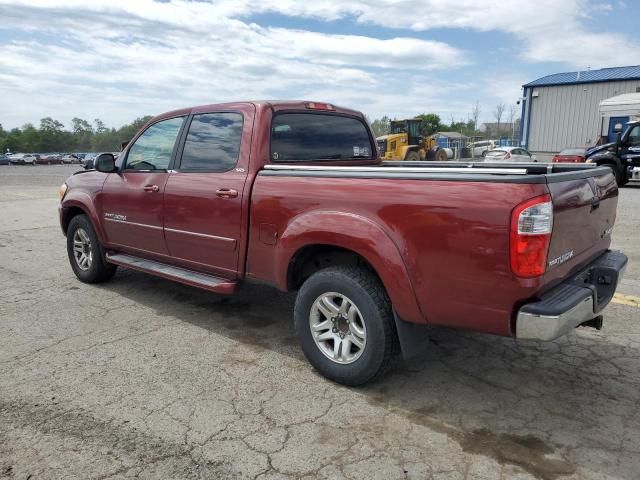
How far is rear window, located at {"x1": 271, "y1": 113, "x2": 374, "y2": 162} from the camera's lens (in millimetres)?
4078

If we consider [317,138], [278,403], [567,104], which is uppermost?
[567,104]

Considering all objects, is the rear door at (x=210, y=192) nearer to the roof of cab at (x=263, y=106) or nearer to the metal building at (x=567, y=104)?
the roof of cab at (x=263, y=106)

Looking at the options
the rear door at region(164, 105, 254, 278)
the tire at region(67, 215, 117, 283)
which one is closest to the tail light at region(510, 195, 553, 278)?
the rear door at region(164, 105, 254, 278)

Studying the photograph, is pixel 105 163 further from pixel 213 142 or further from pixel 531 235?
pixel 531 235

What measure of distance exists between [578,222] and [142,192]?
3.64 m

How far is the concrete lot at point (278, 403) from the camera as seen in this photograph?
2590mm

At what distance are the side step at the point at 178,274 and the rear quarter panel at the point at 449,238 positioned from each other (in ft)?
3.63

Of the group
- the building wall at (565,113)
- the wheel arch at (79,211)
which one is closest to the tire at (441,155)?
the building wall at (565,113)

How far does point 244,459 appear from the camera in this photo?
262 cm

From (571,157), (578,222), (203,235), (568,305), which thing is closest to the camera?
(568,305)

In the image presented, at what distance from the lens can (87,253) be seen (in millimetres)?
5762

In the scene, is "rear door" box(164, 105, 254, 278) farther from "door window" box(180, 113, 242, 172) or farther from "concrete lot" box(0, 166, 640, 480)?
"concrete lot" box(0, 166, 640, 480)

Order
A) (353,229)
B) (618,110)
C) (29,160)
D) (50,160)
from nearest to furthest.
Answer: (353,229), (618,110), (29,160), (50,160)

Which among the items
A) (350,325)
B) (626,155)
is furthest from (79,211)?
(626,155)
